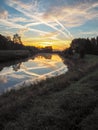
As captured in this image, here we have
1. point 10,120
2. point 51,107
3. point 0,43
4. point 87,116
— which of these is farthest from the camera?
point 0,43

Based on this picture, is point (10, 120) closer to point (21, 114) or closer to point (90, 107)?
point (21, 114)

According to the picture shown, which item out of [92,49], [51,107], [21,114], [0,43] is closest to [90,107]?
[51,107]

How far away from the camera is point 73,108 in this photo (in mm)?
8180

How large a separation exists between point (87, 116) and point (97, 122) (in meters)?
0.80

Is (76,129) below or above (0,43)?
below

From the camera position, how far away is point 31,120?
7.27 meters

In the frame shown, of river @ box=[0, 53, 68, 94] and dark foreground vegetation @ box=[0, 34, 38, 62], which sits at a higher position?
dark foreground vegetation @ box=[0, 34, 38, 62]

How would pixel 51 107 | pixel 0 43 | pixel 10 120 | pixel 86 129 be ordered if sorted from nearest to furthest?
pixel 86 129, pixel 10 120, pixel 51 107, pixel 0 43

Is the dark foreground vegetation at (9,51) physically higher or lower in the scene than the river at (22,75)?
higher

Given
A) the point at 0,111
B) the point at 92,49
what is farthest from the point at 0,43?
the point at 0,111

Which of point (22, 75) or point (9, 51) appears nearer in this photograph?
point (22, 75)

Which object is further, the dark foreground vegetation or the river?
the dark foreground vegetation

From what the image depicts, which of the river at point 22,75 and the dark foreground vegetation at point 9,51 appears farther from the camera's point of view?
the dark foreground vegetation at point 9,51

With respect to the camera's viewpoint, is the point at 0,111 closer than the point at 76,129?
No
